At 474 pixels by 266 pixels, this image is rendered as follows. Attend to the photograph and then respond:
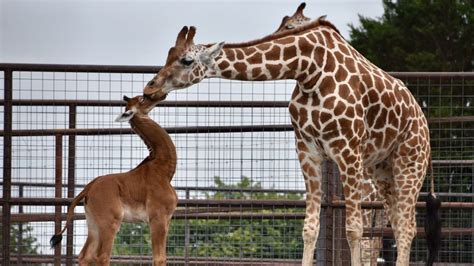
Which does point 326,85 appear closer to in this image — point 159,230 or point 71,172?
point 159,230

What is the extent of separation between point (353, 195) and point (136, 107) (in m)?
1.50

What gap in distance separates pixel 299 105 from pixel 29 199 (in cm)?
221

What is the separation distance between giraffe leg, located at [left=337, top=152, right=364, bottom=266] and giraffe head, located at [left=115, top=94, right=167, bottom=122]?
4.11 ft

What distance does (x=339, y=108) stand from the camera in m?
7.96

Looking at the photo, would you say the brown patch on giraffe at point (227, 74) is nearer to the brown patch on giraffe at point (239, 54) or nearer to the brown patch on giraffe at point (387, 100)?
the brown patch on giraffe at point (239, 54)

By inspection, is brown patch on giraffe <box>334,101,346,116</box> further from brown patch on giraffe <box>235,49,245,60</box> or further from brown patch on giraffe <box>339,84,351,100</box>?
brown patch on giraffe <box>235,49,245,60</box>

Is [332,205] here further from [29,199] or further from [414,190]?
[29,199]

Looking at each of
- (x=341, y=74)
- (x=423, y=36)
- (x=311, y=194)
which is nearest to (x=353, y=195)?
(x=311, y=194)

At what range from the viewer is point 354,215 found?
8.20 m

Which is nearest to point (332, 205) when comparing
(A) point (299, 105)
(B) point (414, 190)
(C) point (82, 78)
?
(B) point (414, 190)

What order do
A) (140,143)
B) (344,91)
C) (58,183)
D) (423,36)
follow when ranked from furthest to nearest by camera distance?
1. (423,36)
2. (140,143)
3. (58,183)
4. (344,91)

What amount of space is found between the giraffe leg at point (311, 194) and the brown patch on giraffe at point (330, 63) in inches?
20.5

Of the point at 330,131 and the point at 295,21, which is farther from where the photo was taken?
the point at 295,21

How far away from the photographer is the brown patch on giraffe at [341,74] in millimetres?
8039
